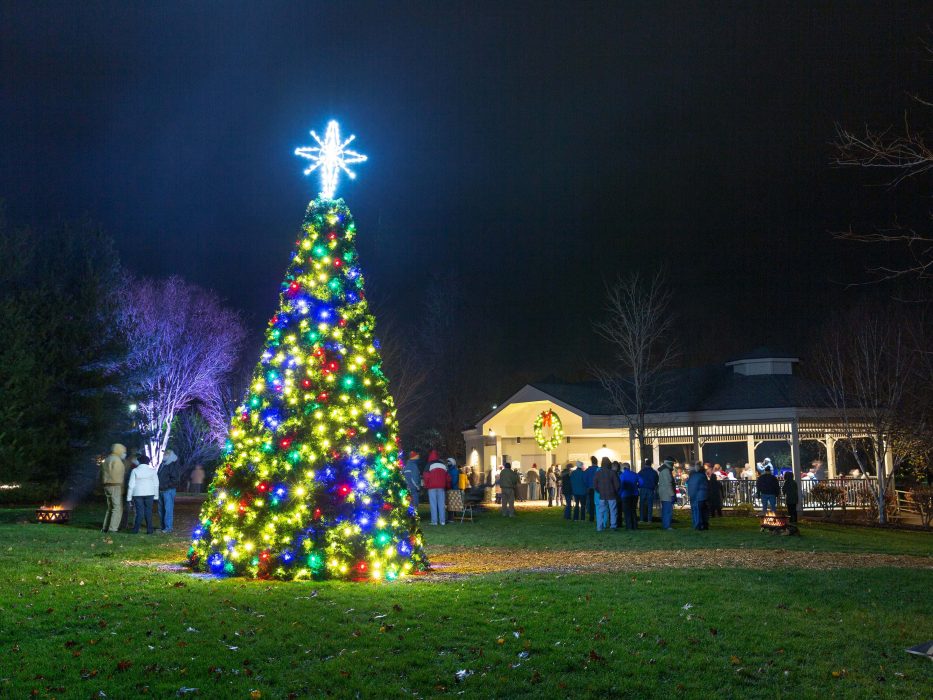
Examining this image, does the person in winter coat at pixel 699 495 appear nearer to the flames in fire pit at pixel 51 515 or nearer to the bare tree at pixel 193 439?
the flames in fire pit at pixel 51 515

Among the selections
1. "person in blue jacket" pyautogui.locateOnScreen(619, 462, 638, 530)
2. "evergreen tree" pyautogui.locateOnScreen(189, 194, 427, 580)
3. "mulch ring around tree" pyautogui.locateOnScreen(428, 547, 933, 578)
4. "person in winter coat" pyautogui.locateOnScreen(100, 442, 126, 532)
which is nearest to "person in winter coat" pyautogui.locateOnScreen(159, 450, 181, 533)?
"person in winter coat" pyautogui.locateOnScreen(100, 442, 126, 532)

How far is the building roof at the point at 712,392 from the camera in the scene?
2845cm

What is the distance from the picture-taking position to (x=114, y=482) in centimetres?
1658

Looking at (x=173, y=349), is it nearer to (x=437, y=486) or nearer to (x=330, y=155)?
(x=437, y=486)

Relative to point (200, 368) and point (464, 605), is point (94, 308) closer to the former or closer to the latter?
point (200, 368)

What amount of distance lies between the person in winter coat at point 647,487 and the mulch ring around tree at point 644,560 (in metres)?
6.21

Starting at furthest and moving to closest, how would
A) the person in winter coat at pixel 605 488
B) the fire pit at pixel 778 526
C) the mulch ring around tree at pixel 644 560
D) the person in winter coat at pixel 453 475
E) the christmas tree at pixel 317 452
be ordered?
the person in winter coat at pixel 453 475, the person in winter coat at pixel 605 488, the fire pit at pixel 778 526, the mulch ring around tree at pixel 644 560, the christmas tree at pixel 317 452

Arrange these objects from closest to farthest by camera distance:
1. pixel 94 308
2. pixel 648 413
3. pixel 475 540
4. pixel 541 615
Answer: pixel 541 615 < pixel 475 540 < pixel 94 308 < pixel 648 413

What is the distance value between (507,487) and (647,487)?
438cm

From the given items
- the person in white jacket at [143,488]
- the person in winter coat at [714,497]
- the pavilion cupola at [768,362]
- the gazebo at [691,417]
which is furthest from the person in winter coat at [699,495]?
the pavilion cupola at [768,362]

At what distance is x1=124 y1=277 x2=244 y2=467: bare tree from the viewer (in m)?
33.8

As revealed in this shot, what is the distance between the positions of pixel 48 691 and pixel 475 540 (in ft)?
37.7

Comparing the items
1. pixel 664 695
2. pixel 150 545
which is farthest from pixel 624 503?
pixel 664 695

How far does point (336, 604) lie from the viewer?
8.41 metres
